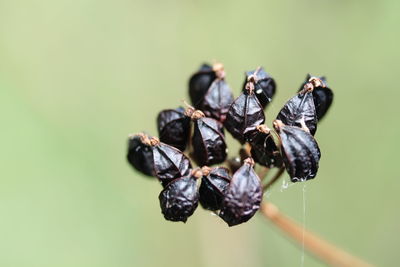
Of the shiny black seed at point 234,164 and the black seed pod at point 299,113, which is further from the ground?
the black seed pod at point 299,113

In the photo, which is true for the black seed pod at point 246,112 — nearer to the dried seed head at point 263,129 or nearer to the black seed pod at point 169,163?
the dried seed head at point 263,129

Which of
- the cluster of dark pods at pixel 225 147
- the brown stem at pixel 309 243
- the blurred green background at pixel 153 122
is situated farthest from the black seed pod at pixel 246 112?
the blurred green background at pixel 153 122

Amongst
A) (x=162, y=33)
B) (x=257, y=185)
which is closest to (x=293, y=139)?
(x=257, y=185)

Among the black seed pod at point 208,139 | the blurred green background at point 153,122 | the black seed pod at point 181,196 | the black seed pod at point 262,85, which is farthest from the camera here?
the blurred green background at point 153,122

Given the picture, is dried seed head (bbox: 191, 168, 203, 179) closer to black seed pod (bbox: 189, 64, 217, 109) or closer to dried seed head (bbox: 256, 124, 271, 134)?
dried seed head (bbox: 256, 124, 271, 134)

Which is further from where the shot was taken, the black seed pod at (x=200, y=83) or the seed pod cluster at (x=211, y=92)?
the black seed pod at (x=200, y=83)

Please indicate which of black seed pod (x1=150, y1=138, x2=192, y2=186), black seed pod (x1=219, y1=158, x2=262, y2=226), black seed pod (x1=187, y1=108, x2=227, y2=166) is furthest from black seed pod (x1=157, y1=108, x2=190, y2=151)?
black seed pod (x1=219, y1=158, x2=262, y2=226)

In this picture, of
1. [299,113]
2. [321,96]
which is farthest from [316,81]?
[299,113]
